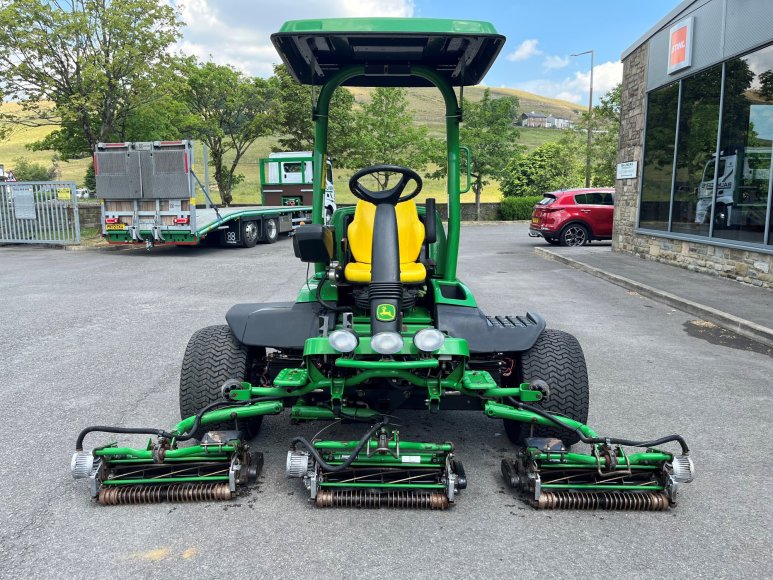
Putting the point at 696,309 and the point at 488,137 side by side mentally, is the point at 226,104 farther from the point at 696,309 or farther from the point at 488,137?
the point at 696,309

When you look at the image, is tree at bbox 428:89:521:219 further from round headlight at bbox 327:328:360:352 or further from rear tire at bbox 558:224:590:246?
round headlight at bbox 327:328:360:352

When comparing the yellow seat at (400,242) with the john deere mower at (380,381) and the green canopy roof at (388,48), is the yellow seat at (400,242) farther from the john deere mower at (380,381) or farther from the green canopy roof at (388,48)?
the green canopy roof at (388,48)

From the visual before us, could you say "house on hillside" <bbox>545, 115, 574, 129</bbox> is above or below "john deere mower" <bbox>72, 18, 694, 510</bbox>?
above

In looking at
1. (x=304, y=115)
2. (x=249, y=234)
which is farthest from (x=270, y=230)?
(x=304, y=115)

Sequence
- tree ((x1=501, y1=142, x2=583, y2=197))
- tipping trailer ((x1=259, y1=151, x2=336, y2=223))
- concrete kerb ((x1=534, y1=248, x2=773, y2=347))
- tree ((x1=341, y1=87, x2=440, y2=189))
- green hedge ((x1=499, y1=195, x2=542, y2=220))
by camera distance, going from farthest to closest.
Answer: tree ((x1=501, y1=142, x2=583, y2=197)), green hedge ((x1=499, y1=195, x2=542, y2=220)), tree ((x1=341, y1=87, x2=440, y2=189)), tipping trailer ((x1=259, y1=151, x2=336, y2=223)), concrete kerb ((x1=534, y1=248, x2=773, y2=347))

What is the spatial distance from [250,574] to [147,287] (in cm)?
900

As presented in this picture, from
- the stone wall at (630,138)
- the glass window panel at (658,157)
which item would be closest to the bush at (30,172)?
the stone wall at (630,138)

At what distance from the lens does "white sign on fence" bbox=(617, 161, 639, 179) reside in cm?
1509

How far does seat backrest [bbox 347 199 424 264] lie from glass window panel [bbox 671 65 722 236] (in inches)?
383

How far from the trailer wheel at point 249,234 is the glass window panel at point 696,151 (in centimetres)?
1097

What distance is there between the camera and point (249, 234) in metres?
18.3

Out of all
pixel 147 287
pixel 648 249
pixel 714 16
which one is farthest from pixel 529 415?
pixel 648 249

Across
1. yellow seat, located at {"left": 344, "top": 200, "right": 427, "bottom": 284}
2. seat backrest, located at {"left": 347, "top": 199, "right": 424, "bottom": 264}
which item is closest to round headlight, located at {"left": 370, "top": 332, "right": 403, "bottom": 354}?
yellow seat, located at {"left": 344, "top": 200, "right": 427, "bottom": 284}

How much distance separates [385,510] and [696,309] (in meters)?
6.99
